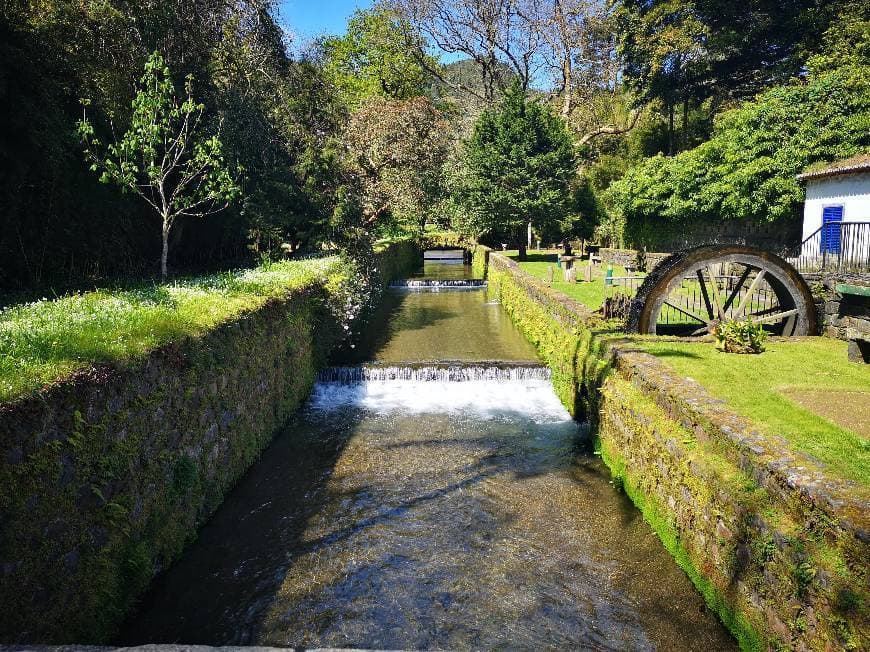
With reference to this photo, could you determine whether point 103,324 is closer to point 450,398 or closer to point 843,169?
point 450,398

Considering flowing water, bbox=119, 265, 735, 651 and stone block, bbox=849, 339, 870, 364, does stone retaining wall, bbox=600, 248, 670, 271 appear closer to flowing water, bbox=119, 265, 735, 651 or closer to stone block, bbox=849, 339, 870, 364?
stone block, bbox=849, 339, 870, 364

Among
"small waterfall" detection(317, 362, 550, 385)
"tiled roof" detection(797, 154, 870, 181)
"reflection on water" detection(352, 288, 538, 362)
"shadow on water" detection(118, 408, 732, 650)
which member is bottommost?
"shadow on water" detection(118, 408, 732, 650)

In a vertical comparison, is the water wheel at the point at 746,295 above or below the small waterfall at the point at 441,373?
above

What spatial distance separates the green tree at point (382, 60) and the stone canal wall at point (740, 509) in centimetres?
3940

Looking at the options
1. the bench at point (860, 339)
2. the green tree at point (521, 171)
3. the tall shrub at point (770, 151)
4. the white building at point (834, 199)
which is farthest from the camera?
the green tree at point (521, 171)

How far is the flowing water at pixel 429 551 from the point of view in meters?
5.75

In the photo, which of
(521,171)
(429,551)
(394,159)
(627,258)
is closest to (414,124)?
(394,159)

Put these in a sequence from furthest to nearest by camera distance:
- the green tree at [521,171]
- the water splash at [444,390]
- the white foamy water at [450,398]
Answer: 1. the green tree at [521,171]
2. the water splash at [444,390]
3. the white foamy water at [450,398]

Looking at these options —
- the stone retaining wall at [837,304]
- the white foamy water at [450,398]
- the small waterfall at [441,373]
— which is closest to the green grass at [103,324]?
the white foamy water at [450,398]

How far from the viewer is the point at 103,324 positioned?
6.80 meters

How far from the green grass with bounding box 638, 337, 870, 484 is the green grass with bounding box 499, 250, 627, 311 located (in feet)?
14.2

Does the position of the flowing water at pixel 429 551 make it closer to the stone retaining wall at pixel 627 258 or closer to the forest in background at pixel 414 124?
the forest in background at pixel 414 124

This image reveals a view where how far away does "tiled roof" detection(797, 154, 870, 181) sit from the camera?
17.8 metres

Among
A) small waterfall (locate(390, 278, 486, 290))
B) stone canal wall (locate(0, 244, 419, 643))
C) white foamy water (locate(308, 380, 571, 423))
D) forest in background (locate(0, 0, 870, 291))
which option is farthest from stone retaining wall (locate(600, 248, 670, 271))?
stone canal wall (locate(0, 244, 419, 643))
